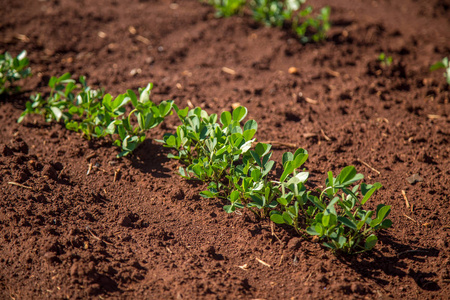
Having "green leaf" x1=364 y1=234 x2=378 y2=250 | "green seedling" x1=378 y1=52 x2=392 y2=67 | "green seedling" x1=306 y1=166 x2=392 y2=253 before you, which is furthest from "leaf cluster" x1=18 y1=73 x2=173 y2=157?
"green seedling" x1=378 y1=52 x2=392 y2=67

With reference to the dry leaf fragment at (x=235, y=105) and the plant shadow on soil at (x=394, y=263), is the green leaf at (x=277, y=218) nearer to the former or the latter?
the plant shadow on soil at (x=394, y=263)

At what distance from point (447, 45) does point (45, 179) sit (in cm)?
438

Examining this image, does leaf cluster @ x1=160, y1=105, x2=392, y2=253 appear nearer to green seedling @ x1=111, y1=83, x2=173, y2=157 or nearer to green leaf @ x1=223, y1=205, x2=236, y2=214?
green leaf @ x1=223, y1=205, x2=236, y2=214

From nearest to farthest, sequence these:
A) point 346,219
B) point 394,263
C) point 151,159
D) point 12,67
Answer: point 346,219
point 394,263
point 151,159
point 12,67

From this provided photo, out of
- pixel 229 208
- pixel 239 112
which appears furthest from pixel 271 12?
pixel 229 208

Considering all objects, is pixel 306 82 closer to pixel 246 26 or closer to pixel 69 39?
pixel 246 26

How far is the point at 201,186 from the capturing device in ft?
8.49

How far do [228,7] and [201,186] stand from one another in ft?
8.88

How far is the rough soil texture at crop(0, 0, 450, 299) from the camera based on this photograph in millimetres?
2078

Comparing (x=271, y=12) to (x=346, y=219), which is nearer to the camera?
(x=346, y=219)

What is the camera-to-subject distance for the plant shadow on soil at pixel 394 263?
2.09 m

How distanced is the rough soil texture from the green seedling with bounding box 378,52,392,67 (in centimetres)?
7

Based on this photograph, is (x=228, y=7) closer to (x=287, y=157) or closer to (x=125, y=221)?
(x=287, y=157)

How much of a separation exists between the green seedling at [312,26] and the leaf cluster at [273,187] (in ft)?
7.02
